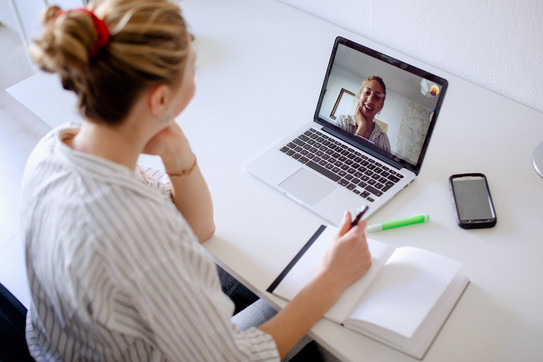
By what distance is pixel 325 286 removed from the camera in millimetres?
913

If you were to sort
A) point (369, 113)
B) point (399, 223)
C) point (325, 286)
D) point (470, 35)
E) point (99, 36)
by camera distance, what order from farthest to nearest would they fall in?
1. point (470, 35)
2. point (369, 113)
3. point (399, 223)
4. point (325, 286)
5. point (99, 36)

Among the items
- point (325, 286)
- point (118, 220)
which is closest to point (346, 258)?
point (325, 286)

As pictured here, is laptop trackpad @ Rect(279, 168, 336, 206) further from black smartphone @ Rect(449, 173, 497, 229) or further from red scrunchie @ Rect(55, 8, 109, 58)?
red scrunchie @ Rect(55, 8, 109, 58)

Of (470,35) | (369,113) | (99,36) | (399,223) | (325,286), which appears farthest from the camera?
(470,35)

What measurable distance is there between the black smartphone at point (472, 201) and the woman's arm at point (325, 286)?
24 cm

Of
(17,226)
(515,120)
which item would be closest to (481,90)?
(515,120)

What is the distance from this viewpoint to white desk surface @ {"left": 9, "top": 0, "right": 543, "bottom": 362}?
2.98ft

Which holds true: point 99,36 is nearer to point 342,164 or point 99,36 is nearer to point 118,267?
point 118,267

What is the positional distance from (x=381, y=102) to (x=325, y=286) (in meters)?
0.44

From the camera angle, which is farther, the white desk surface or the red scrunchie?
the white desk surface

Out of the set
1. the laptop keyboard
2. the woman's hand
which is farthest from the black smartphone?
the woman's hand

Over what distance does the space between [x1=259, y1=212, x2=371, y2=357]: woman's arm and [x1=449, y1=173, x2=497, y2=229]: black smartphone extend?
238 mm

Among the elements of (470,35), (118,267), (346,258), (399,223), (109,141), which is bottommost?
(118,267)

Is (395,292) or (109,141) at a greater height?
(395,292)
